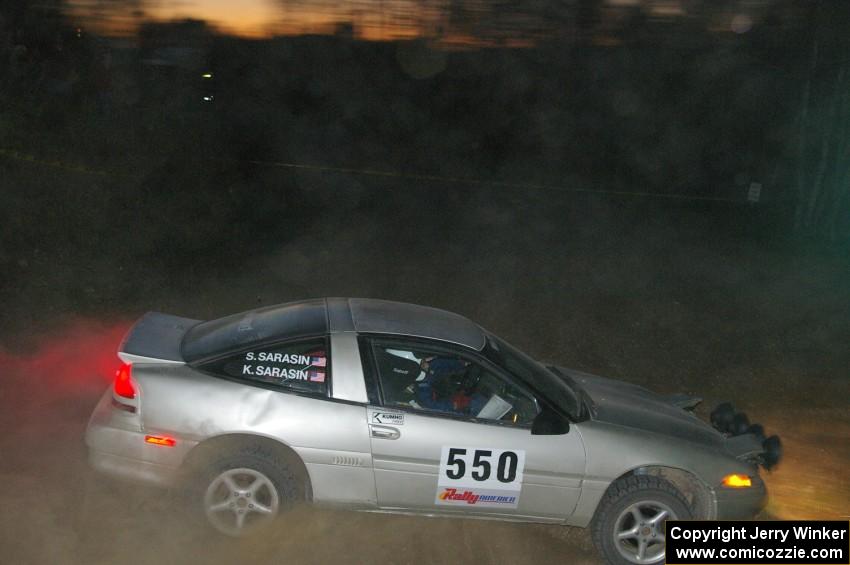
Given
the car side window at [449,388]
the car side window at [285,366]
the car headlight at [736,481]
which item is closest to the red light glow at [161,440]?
the car side window at [285,366]

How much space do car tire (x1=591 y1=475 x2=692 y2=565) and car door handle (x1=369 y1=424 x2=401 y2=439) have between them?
1.37 meters

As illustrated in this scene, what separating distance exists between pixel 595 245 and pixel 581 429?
35.3 ft

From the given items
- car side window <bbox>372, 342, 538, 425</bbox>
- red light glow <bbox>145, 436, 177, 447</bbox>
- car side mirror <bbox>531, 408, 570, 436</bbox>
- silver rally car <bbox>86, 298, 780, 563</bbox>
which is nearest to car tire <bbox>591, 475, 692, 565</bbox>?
silver rally car <bbox>86, 298, 780, 563</bbox>

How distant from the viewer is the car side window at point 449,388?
15.6 feet

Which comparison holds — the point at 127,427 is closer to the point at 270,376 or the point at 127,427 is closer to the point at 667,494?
the point at 270,376

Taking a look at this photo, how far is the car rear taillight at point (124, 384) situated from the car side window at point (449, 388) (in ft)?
4.77

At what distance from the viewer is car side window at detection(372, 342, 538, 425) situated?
4.77 meters

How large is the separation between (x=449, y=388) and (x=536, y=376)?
674mm

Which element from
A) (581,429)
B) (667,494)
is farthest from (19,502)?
(667,494)

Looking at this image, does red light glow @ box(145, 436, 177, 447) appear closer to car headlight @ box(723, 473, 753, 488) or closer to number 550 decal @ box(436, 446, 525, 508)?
number 550 decal @ box(436, 446, 525, 508)

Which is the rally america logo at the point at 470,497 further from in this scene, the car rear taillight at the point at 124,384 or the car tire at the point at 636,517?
the car rear taillight at the point at 124,384

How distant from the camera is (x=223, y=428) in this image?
458cm

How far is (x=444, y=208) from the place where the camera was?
719 inches

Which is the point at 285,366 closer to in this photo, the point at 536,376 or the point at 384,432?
the point at 384,432
